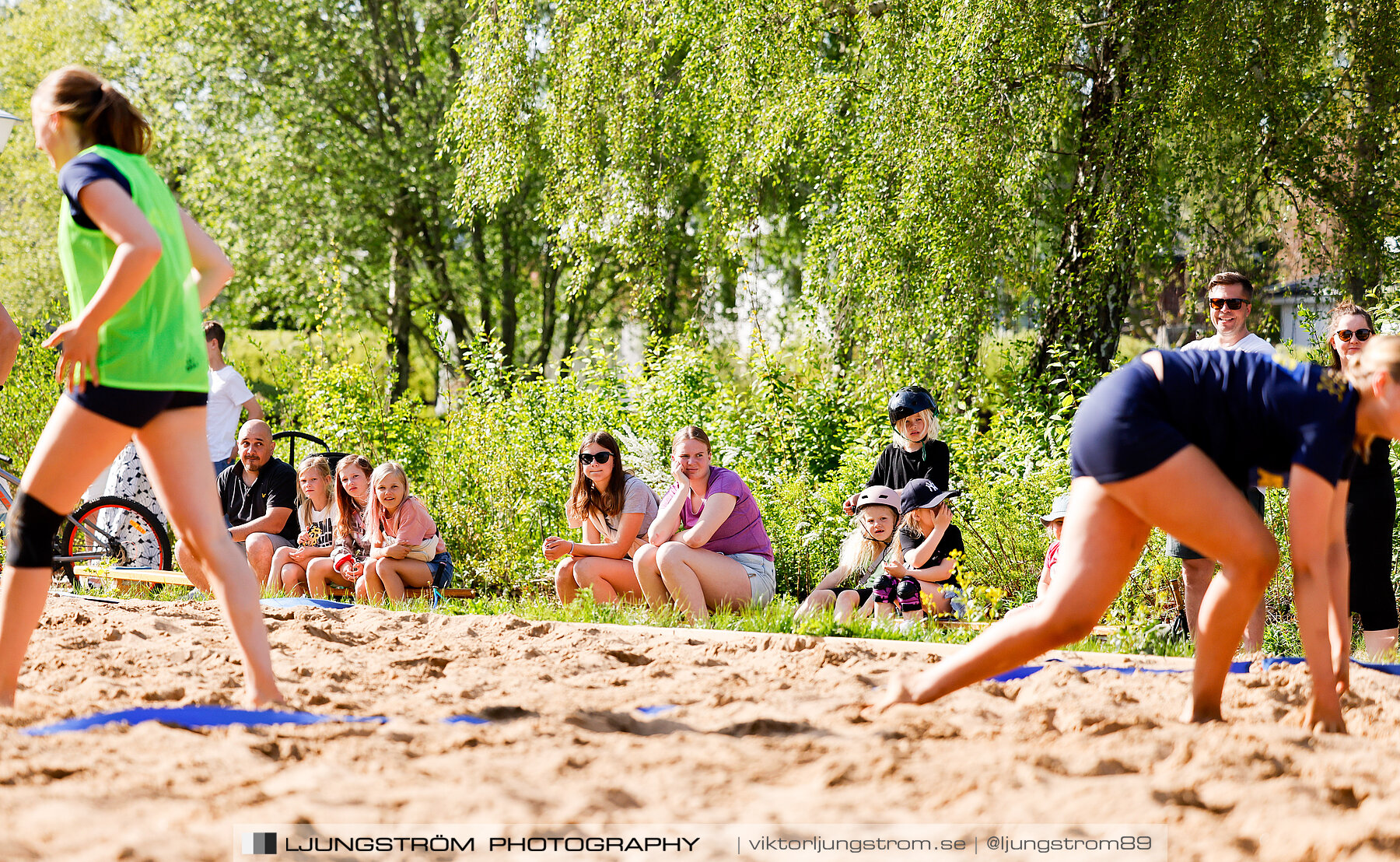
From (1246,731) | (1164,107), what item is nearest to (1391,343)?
(1246,731)

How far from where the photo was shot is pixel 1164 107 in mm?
8523

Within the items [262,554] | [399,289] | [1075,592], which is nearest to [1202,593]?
[1075,592]

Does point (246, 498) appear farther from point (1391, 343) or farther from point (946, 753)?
point (1391, 343)

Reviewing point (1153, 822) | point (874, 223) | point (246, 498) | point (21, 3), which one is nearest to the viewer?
point (1153, 822)

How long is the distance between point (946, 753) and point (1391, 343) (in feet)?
5.28

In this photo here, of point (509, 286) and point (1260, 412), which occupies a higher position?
point (509, 286)

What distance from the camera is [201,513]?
3357mm

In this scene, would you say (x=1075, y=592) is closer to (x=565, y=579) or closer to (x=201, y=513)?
(x=201, y=513)

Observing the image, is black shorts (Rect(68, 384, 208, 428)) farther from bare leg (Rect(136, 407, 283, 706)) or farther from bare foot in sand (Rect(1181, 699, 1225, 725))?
bare foot in sand (Rect(1181, 699, 1225, 725))

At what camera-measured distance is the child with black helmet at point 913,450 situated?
22.2ft

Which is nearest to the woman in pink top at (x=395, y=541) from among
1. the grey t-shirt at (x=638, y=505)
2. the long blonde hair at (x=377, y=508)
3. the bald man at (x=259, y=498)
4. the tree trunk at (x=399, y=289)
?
the long blonde hair at (x=377, y=508)

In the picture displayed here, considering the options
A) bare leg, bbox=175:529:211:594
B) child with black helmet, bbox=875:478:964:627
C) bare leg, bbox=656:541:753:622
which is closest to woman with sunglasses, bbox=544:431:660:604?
bare leg, bbox=656:541:753:622

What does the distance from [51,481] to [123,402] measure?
0.32 m

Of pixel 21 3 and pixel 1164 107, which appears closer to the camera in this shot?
pixel 1164 107
